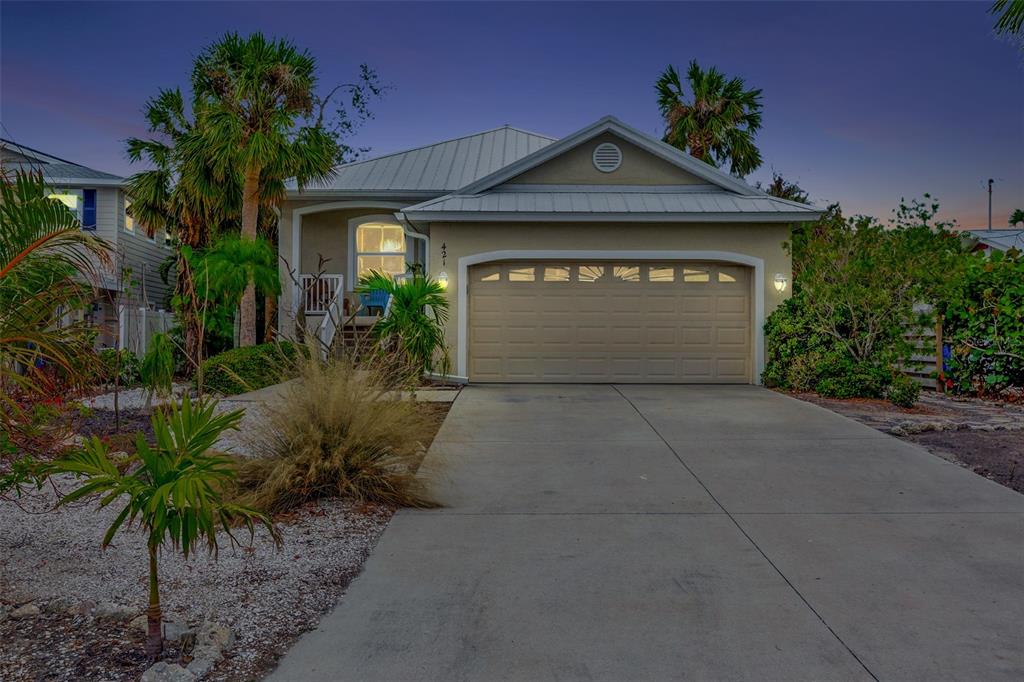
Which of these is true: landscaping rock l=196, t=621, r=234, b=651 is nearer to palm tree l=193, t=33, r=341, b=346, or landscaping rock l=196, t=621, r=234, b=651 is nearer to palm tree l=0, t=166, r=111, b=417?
palm tree l=0, t=166, r=111, b=417

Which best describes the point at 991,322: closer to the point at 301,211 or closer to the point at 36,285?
the point at 36,285

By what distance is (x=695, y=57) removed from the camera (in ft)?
62.6

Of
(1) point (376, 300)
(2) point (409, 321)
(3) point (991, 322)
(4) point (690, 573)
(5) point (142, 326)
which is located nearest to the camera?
(4) point (690, 573)

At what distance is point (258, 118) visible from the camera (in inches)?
531

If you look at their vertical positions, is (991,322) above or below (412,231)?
below

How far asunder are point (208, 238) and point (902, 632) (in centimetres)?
1616

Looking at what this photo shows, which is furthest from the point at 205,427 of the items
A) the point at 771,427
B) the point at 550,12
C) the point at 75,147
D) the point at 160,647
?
the point at 75,147

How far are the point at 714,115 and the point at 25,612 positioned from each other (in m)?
19.9

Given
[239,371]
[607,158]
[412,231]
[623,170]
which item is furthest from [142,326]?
[623,170]

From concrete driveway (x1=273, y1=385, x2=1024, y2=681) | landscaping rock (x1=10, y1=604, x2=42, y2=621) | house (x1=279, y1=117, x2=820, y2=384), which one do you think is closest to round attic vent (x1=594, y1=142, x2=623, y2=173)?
house (x1=279, y1=117, x2=820, y2=384)

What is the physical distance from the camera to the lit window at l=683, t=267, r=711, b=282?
12695 mm

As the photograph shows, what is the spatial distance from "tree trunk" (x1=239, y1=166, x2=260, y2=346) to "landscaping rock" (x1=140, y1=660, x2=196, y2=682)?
482 inches

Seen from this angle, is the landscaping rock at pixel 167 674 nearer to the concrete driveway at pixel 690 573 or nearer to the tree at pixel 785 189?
the concrete driveway at pixel 690 573

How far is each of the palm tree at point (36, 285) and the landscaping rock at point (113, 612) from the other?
3.12ft
